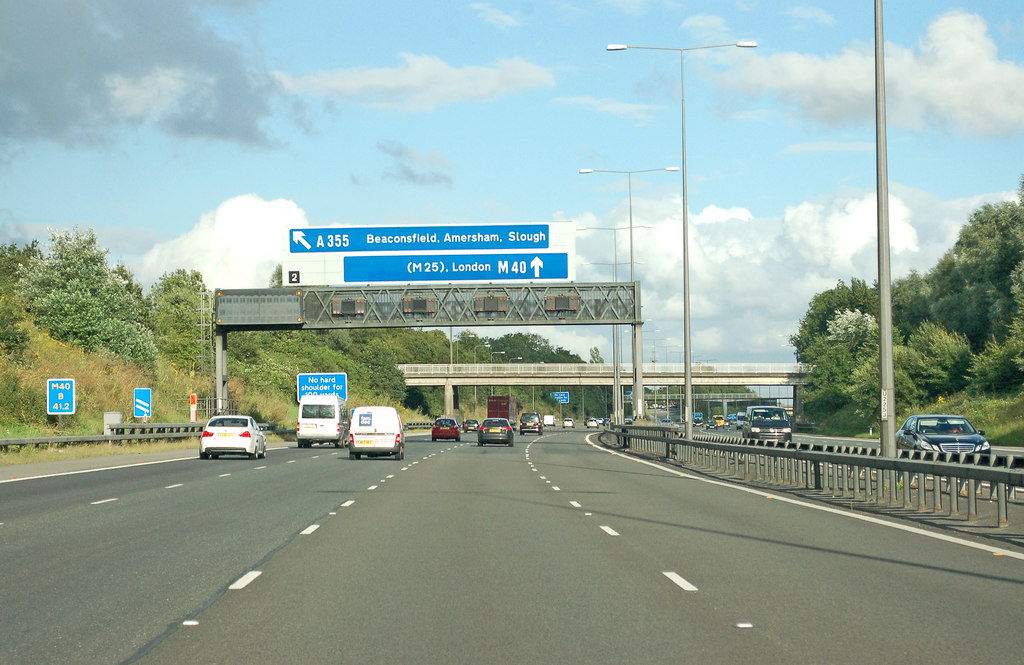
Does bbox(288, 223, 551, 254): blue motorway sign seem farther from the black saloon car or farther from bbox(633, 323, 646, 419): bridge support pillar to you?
the black saloon car

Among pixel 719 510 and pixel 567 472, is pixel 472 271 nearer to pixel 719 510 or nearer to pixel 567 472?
pixel 567 472

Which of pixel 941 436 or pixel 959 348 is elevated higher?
pixel 959 348

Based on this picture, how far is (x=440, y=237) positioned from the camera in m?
53.9

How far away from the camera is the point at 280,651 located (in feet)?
25.5

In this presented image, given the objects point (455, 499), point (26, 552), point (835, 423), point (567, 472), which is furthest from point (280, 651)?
point (835, 423)

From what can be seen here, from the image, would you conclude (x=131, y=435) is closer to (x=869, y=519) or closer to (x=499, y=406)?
(x=869, y=519)

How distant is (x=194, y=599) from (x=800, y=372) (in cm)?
10273

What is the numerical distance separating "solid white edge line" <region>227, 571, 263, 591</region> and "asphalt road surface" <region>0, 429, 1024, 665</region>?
0.7 inches

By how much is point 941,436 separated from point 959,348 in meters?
44.9

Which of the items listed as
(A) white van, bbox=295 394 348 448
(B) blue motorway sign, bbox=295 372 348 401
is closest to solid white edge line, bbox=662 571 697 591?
(A) white van, bbox=295 394 348 448

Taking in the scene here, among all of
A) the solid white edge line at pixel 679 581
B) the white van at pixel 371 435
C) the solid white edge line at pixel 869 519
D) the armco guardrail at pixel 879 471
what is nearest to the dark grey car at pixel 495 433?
the white van at pixel 371 435

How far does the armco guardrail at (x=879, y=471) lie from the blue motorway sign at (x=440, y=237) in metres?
17.8

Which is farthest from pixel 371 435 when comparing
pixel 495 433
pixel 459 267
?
pixel 495 433

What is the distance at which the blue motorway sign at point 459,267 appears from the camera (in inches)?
2125
